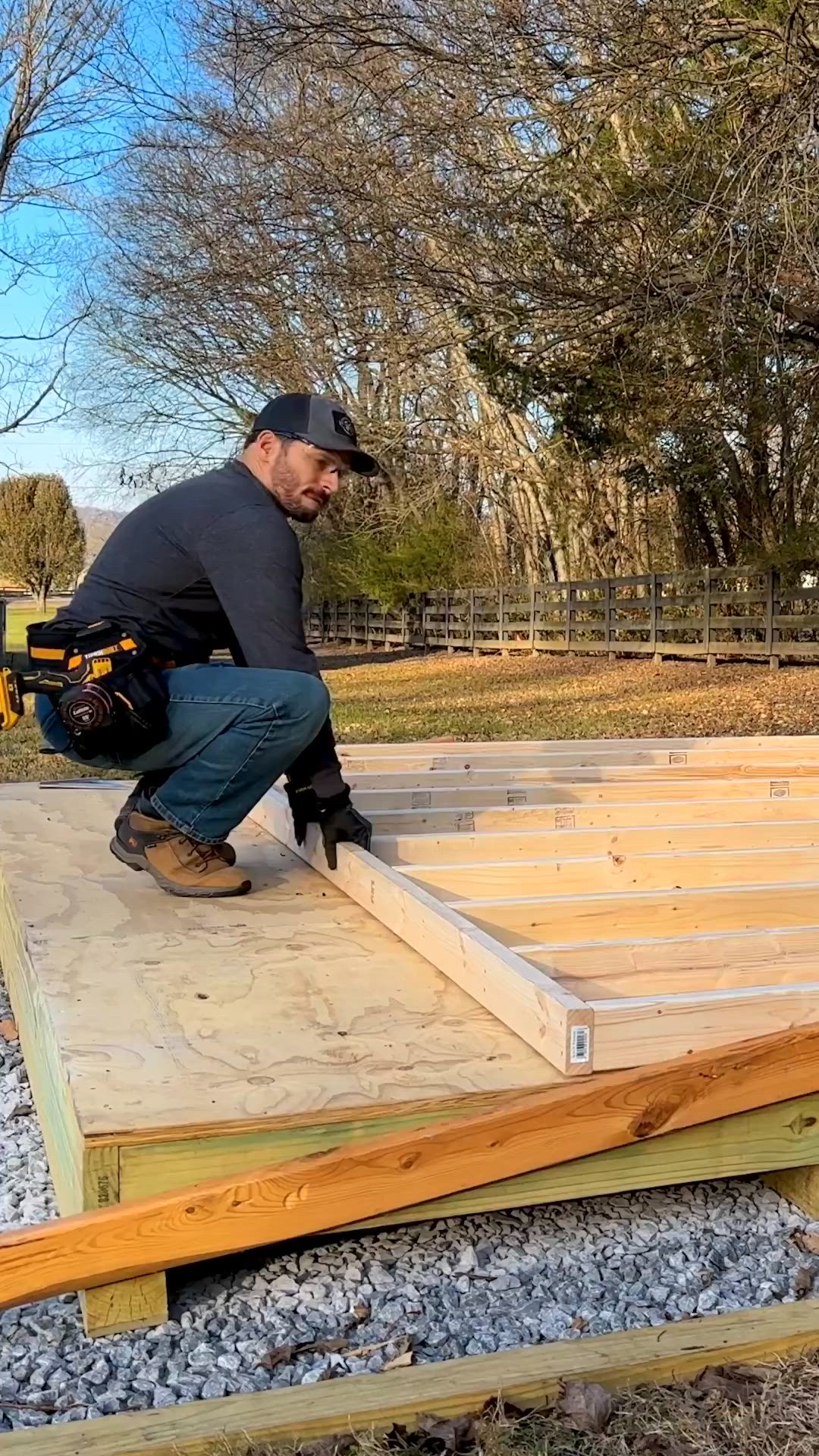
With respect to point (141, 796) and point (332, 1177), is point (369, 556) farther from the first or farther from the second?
point (332, 1177)

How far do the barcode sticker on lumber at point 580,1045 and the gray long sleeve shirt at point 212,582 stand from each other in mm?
1170

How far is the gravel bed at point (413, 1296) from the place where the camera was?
182cm

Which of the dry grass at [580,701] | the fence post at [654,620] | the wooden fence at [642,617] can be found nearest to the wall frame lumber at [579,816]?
the dry grass at [580,701]

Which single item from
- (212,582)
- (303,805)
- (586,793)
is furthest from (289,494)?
(586,793)

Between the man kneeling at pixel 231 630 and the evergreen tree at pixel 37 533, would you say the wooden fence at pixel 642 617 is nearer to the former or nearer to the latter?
the man kneeling at pixel 231 630

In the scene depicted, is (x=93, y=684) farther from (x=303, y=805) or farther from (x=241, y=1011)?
(x=241, y=1011)

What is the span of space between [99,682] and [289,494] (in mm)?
715

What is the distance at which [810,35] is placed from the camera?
709 cm

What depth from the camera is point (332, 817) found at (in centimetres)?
328

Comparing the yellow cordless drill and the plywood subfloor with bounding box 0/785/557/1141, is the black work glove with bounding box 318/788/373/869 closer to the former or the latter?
the plywood subfloor with bounding box 0/785/557/1141

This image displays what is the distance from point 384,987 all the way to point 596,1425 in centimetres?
110

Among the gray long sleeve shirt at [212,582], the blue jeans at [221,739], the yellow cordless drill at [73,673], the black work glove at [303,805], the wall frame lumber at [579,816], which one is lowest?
the wall frame lumber at [579,816]

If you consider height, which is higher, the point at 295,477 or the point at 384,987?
the point at 295,477

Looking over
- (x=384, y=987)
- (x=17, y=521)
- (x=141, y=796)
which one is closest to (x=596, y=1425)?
(x=384, y=987)
